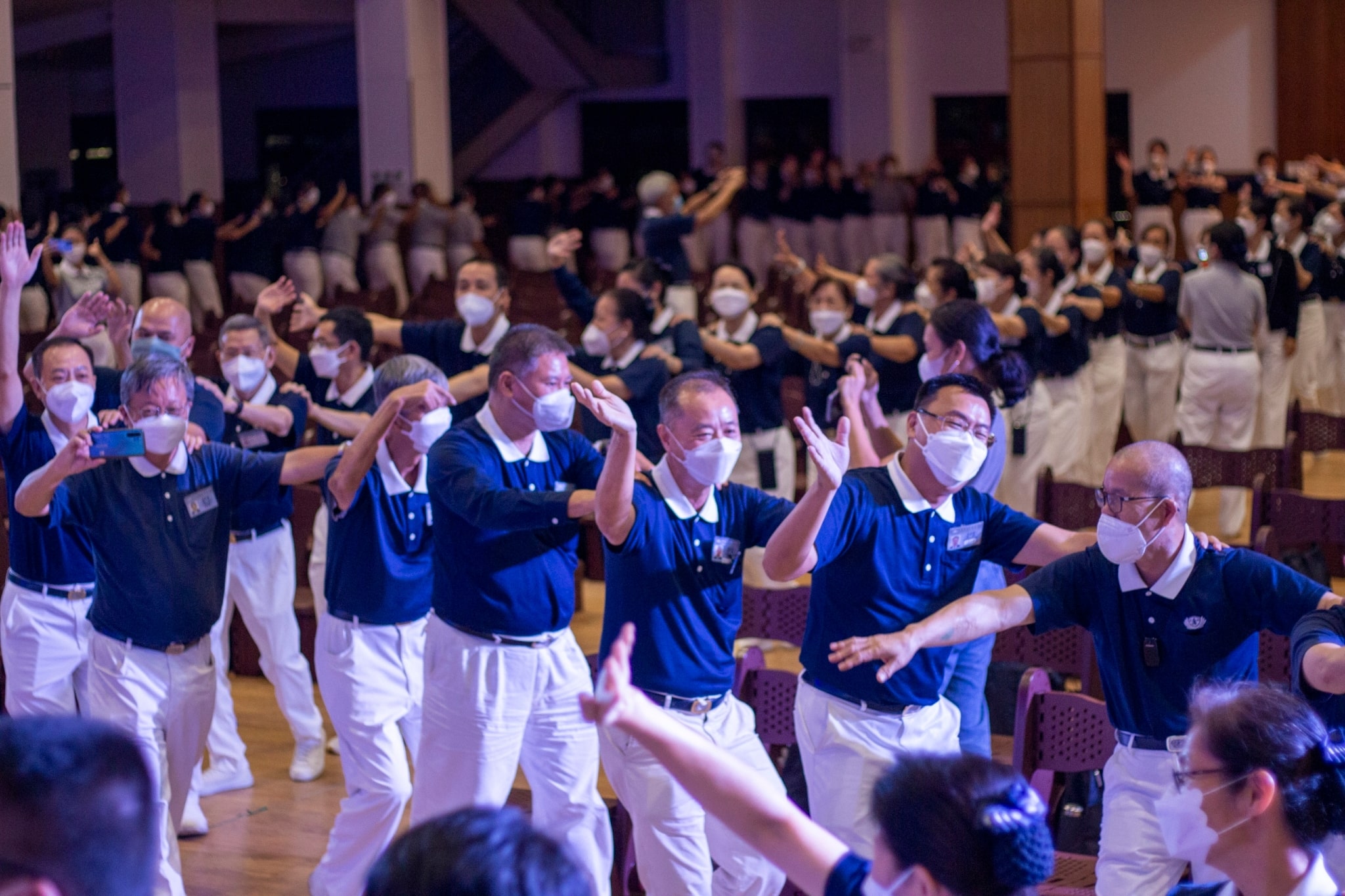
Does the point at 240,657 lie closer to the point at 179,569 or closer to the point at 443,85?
the point at 179,569

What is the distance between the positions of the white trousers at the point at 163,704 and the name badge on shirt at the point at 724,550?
1.64 metres

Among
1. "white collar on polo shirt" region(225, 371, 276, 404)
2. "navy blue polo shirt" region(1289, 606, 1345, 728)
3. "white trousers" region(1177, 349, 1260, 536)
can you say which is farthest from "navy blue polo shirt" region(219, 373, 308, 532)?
"white trousers" region(1177, 349, 1260, 536)

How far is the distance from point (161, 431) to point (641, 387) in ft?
9.98

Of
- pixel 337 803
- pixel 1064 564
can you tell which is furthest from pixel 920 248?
pixel 1064 564

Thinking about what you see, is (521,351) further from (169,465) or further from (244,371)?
(244,371)

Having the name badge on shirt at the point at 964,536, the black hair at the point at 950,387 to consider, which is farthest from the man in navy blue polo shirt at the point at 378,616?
the name badge on shirt at the point at 964,536

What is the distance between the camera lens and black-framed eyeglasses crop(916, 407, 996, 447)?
4.14 meters

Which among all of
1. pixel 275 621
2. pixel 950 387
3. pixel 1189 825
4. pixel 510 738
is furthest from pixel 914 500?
pixel 275 621

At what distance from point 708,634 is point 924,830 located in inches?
73.9

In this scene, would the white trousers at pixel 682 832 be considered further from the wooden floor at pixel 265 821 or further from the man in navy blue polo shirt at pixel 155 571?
the wooden floor at pixel 265 821

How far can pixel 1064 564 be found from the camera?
3.92 metres

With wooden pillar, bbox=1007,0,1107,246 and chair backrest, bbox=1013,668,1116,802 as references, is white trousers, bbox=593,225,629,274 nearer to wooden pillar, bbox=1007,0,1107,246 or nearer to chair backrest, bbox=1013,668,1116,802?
wooden pillar, bbox=1007,0,1107,246

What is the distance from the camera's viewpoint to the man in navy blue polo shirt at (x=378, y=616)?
4.66m

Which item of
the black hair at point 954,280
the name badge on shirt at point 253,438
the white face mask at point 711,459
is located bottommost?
the name badge on shirt at point 253,438
